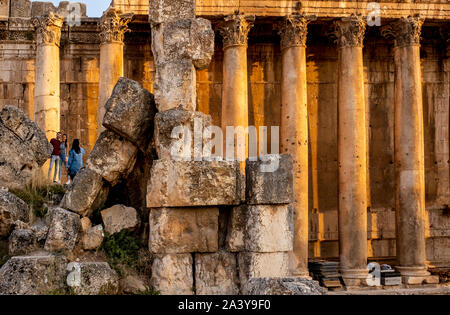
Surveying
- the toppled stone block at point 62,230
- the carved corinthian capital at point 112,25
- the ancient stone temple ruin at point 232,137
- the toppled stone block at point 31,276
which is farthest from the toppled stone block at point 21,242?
the carved corinthian capital at point 112,25

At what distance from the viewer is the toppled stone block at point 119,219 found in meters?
8.40

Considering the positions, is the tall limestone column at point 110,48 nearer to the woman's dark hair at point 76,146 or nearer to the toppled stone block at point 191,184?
the woman's dark hair at point 76,146

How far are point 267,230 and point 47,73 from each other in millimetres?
13437

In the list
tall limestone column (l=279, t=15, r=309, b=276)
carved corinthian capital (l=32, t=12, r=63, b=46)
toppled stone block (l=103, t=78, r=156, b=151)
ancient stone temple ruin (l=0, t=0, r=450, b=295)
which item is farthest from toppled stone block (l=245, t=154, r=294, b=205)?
carved corinthian capital (l=32, t=12, r=63, b=46)

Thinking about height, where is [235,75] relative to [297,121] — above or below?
above

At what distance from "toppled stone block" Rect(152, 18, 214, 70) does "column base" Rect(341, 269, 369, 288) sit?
12411 millimetres

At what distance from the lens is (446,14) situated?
68.3 feet

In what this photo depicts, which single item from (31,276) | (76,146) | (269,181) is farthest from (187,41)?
(76,146)

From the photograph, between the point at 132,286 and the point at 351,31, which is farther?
the point at 351,31

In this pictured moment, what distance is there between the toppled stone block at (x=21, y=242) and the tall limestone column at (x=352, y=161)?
13.2 m

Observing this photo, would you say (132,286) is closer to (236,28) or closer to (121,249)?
(121,249)

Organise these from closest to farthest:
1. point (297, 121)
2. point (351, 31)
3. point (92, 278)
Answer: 1. point (92, 278)
2. point (297, 121)
3. point (351, 31)

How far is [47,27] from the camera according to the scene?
19266mm

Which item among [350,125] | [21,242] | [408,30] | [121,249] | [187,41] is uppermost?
[408,30]
